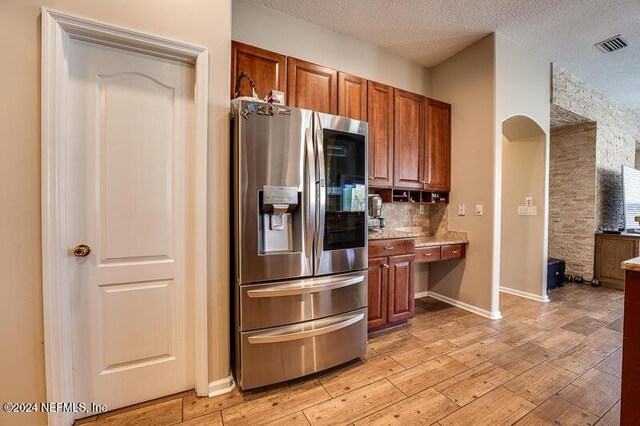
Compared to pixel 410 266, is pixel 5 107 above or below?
above

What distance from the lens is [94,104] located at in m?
1.51

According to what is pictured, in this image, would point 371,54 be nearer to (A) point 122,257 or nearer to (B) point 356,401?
(A) point 122,257

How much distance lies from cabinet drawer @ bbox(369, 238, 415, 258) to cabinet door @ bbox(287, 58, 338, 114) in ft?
4.37

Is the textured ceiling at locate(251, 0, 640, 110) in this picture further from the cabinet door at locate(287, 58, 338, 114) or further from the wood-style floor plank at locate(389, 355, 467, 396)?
the wood-style floor plank at locate(389, 355, 467, 396)

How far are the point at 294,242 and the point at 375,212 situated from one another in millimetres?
1224

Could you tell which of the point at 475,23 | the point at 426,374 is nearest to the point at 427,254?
the point at 426,374

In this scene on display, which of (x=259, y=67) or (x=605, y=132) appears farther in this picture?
(x=605, y=132)

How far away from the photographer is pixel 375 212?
2.75 metres

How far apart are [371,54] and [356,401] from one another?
11.1ft

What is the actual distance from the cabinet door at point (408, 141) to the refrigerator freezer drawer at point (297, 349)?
169cm

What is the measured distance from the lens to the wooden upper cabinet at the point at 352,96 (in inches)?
102

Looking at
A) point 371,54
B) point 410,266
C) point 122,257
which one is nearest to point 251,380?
point 122,257

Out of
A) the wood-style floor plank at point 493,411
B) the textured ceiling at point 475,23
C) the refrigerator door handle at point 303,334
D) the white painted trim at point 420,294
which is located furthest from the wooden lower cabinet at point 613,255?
the refrigerator door handle at point 303,334

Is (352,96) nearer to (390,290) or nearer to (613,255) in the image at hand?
(390,290)
